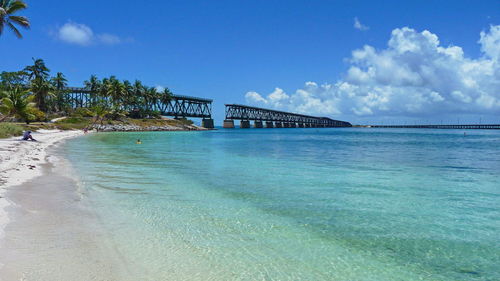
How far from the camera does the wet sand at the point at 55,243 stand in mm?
5711

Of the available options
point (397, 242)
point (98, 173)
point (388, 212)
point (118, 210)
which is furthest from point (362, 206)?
point (98, 173)

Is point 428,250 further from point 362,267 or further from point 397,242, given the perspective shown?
point 362,267

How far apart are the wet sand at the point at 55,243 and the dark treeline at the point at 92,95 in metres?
43.7

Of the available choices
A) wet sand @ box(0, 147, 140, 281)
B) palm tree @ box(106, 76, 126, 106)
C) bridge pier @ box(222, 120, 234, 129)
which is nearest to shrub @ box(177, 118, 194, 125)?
palm tree @ box(106, 76, 126, 106)

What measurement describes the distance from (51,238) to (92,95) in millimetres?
128497

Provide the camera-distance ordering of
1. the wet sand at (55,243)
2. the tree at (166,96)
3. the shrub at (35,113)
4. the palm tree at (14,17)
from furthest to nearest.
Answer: the tree at (166,96), the shrub at (35,113), the palm tree at (14,17), the wet sand at (55,243)

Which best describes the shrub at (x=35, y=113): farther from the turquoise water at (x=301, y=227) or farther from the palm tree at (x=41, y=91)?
the turquoise water at (x=301, y=227)

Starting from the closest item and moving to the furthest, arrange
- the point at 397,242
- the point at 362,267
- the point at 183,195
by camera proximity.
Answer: the point at 362,267, the point at 397,242, the point at 183,195

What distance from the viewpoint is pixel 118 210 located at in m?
10.2

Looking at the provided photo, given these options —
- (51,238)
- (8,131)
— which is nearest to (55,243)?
(51,238)

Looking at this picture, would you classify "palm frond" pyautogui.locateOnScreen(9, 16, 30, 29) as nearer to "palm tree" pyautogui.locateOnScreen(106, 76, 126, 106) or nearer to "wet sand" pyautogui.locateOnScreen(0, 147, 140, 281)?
"wet sand" pyautogui.locateOnScreen(0, 147, 140, 281)

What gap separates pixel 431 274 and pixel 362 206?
5268 millimetres

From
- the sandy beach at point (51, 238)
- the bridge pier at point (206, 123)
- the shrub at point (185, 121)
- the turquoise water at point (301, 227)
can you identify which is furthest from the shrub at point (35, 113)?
the bridge pier at point (206, 123)

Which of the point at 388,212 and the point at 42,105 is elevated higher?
the point at 42,105
